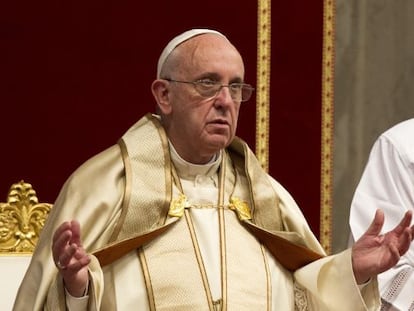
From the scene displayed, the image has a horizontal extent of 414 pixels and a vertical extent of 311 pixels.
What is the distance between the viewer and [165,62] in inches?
172

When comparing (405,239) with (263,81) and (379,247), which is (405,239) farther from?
(263,81)

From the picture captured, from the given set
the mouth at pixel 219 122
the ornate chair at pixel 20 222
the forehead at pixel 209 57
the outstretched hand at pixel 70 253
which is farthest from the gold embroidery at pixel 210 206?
the ornate chair at pixel 20 222

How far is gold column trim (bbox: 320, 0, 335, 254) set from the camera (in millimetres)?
6242

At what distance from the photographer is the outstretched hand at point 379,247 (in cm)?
403

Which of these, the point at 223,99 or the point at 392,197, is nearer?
the point at 223,99

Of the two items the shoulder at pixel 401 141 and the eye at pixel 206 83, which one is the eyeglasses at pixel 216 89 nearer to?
the eye at pixel 206 83

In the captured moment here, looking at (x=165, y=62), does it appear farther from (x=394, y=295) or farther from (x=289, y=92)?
(x=289, y=92)

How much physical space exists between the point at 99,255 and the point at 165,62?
2.19ft

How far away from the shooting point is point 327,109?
20.5 ft

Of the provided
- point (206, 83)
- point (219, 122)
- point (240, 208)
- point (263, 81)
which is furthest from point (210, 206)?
point (263, 81)

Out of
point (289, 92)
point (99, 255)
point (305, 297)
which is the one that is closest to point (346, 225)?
point (289, 92)

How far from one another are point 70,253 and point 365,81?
290cm

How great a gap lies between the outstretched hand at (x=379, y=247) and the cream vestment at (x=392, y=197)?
58cm

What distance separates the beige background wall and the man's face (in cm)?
206
